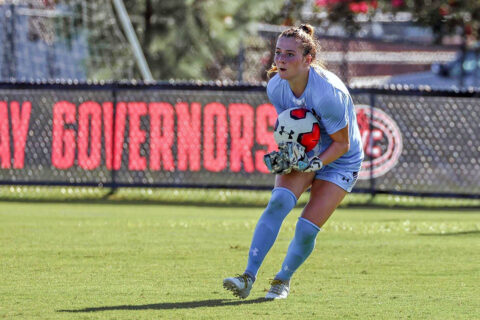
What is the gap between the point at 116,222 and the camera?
11.9 m

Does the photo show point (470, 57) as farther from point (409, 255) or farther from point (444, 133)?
point (409, 255)

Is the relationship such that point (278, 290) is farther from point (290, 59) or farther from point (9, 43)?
point (9, 43)

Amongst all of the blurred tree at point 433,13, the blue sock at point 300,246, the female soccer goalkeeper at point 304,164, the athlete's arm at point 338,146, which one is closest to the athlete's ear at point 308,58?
the female soccer goalkeeper at point 304,164

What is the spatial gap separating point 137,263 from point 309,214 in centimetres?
197

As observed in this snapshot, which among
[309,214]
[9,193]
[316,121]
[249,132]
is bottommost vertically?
[9,193]

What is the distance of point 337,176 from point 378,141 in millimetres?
7624

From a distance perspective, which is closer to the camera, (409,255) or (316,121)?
(316,121)

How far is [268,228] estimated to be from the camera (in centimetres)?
699

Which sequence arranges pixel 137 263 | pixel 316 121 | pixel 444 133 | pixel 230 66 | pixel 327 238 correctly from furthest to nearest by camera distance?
1. pixel 230 66
2. pixel 444 133
3. pixel 327 238
4. pixel 137 263
5. pixel 316 121

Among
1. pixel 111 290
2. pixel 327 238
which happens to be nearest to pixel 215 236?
pixel 327 238

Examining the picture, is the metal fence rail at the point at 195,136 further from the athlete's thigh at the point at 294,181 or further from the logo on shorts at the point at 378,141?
the athlete's thigh at the point at 294,181

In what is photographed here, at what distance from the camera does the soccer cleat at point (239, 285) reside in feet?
22.1

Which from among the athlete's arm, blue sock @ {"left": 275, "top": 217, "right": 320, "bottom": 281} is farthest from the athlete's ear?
blue sock @ {"left": 275, "top": 217, "right": 320, "bottom": 281}

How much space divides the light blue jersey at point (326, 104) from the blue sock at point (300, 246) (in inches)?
17.8
